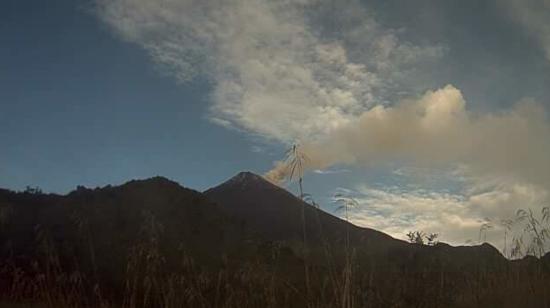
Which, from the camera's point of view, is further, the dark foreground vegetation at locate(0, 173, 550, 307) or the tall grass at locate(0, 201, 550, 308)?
the dark foreground vegetation at locate(0, 173, 550, 307)

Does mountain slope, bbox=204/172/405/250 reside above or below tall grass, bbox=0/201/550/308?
above

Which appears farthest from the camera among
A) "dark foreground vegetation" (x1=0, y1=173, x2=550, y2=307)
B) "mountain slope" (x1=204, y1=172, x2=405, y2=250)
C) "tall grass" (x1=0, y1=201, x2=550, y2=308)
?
"mountain slope" (x1=204, y1=172, x2=405, y2=250)

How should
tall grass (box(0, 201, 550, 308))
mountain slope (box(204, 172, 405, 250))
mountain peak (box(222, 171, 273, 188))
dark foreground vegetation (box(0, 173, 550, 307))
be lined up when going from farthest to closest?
mountain peak (box(222, 171, 273, 188)) < mountain slope (box(204, 172, 405, 250)) < dark foreground vegetation (box(0, 173, 550, 307)) < tall grass (box(0, 201, 550, 308))

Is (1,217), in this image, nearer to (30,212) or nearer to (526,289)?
(526,289)

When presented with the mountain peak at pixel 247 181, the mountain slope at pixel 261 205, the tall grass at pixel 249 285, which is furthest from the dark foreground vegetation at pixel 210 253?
the mountain peak at pixel 247 181

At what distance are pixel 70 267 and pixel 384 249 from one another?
15.0 meters

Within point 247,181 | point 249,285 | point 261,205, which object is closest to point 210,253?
point 249,285

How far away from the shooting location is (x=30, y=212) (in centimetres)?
2942

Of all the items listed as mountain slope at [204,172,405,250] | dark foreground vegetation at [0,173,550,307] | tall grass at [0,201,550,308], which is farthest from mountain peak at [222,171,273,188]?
tall grass at [0,201,550,308]

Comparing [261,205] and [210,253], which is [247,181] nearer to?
[261,205]

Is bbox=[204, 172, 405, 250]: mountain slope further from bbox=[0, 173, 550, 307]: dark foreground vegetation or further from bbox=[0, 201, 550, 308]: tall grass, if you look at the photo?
bbox=[0, 201, 550, 308]: tall grass

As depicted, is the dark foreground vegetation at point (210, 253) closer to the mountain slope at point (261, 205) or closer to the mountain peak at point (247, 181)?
the mountain slope at point (261, 205)

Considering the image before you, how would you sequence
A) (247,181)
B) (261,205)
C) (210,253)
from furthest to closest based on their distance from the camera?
1. (247,181)
2. (261,205)
3. (210,253)

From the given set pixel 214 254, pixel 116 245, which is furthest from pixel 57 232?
pixel 214 254
